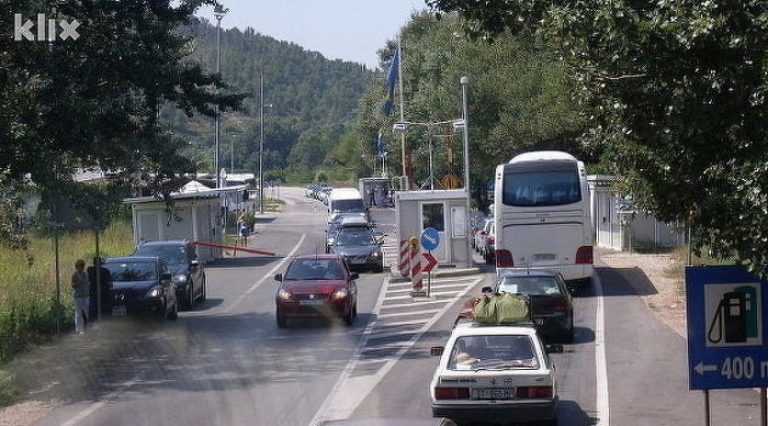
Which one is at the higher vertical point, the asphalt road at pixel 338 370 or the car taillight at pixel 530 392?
the car taillight at pixel 530 392

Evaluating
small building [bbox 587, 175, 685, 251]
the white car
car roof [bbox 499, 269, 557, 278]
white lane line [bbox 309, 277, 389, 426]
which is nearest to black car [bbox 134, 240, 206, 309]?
white lane line [bbox 309, 277, 389, 426]

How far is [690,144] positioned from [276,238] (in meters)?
53.6

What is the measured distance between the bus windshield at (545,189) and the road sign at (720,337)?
22.0 metres

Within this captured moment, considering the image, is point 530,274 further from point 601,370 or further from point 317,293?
point 317,293

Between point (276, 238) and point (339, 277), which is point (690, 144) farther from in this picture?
point (276, 238)

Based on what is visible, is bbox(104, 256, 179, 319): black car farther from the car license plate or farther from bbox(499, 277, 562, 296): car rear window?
the car license plate

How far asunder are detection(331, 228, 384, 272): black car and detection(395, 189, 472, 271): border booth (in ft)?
7.34

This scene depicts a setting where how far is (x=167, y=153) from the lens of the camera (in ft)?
82.4

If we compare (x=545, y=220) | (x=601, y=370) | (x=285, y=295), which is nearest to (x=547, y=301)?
(x=601, y=370)

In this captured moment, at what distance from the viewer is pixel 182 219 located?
138ft

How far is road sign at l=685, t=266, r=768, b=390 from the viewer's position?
8977mm

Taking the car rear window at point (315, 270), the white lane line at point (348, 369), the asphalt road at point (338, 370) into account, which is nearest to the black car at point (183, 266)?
the asphalt road at point (338, 370)

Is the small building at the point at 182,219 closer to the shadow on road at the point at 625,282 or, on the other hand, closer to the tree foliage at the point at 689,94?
the shadow on road at the point at 625,282

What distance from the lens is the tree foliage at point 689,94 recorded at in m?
9.51
